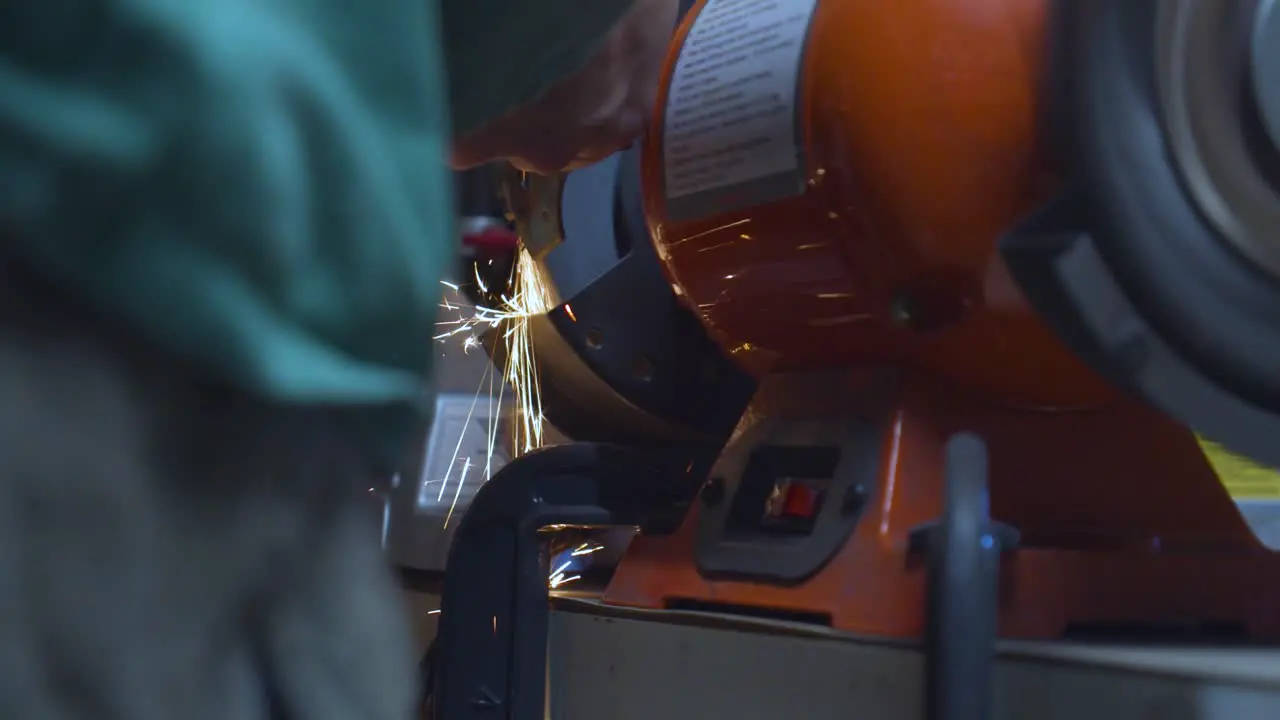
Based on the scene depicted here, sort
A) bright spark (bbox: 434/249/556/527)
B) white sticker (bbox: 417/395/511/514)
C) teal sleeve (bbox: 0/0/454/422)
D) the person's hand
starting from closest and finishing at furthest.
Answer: teal sleeve (bbox: 0/0/454/422) < the person's hand < bright spark (bbox: 434/249/556/527) < white sticker (bbox: 417/395/511/514)

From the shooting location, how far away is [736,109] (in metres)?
0.71

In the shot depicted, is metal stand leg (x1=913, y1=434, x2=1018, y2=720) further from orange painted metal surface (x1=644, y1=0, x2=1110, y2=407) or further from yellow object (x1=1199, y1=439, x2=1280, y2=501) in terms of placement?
yellow object (x1=1199, y1=439, x2=1280, y2=501)

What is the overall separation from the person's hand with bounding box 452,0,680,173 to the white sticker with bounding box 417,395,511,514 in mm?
592

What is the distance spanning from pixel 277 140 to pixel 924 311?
45cm

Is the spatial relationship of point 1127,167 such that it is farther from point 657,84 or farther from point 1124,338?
point 657,84

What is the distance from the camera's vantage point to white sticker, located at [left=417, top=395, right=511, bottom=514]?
125 cm

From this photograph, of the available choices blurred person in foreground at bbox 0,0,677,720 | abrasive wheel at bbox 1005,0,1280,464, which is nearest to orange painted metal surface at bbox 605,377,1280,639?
abrasive wheel at bbox 1005,0,1280,464

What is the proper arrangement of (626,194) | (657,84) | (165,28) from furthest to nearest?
(626,194)
(657,84)
(165,28)

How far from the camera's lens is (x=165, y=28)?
0.82 feet

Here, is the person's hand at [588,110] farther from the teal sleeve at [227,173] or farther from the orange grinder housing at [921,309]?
the teal sleeve at [227,173]

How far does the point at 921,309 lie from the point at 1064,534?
6.0 inches

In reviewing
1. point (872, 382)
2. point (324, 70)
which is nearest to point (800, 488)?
point (872, 382)

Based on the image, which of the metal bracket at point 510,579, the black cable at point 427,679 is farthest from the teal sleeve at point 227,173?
the black cable at point 427,679

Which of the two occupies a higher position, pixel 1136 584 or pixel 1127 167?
pixel 1127 167
